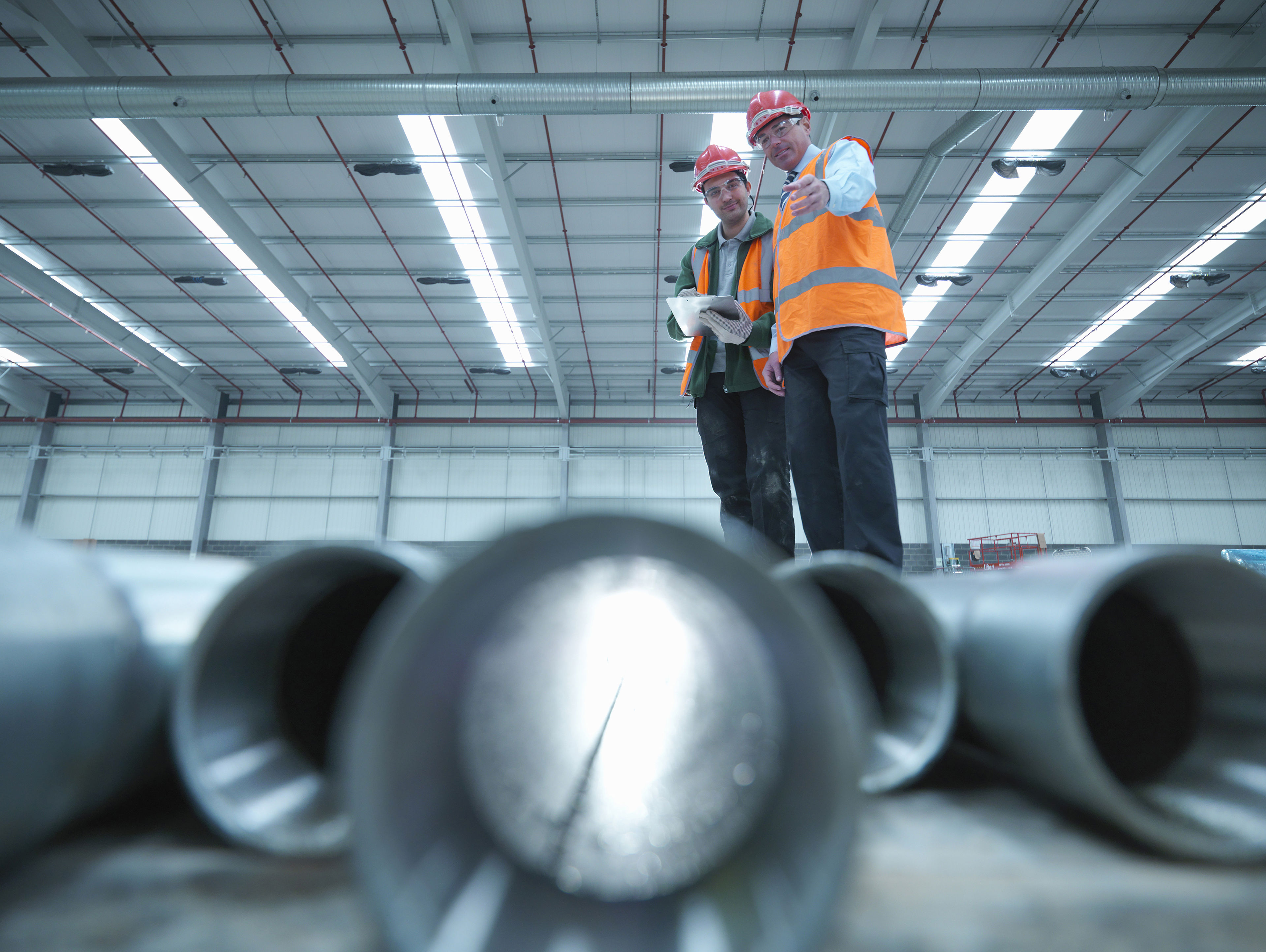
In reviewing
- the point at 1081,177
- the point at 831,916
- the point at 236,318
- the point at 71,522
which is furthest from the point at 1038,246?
the point at 71,522

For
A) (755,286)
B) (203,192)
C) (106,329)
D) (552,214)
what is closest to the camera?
(755,286)

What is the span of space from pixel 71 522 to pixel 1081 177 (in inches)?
864

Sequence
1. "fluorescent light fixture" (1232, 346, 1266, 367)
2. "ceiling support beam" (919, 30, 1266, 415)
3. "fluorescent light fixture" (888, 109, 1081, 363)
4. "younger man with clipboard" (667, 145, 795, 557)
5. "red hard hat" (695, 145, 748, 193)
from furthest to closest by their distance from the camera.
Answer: "fluorescent light fixture" (1232, 346, 1266, 367) → "fluorescent light fixture" (888, 109, 1081, 363) → "ceiling support beam" (919, 30, 1266, 415) → "red hard hat" (695, 145, 748, 193) → "younger man with clipboard" (667, 145, 795, 557)

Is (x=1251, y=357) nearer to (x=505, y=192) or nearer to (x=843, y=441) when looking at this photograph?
(x=505, y=192)

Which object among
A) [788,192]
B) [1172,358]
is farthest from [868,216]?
[1172,358]

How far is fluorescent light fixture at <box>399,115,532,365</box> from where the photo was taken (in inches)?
347

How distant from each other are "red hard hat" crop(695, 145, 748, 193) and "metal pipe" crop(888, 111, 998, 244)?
5.72 metres

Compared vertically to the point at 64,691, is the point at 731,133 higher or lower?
higher

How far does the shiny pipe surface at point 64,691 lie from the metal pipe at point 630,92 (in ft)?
24.8

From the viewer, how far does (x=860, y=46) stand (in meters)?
7.49

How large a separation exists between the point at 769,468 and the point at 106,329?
15218mm

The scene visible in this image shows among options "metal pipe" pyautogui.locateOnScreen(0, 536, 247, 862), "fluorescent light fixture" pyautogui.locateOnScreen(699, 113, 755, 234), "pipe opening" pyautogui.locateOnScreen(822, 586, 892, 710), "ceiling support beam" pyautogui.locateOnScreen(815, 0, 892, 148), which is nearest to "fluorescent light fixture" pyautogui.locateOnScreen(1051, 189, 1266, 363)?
"ceiling support beam" pyautogui.locateOnScreen(815, 0, 892, 148)

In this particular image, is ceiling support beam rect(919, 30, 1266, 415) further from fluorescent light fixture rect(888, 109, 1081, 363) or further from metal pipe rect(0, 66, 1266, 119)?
metal pipe rect(0, 66, 1266, 119)

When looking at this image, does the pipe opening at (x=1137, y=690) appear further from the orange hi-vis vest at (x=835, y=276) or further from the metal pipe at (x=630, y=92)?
the metal pipe at (x=630, y=92)
